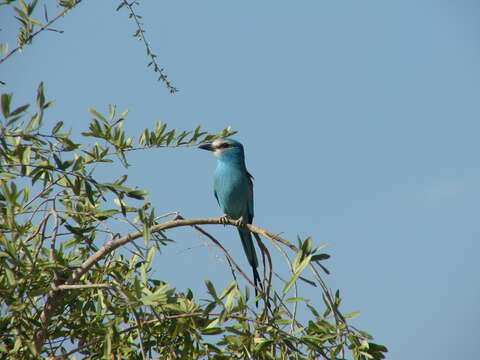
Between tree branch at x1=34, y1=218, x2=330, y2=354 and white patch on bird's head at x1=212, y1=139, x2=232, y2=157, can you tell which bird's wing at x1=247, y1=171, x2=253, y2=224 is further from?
tree branch at x1=34, y1=218, x2=330, y2=354

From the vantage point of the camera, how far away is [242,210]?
236 inches

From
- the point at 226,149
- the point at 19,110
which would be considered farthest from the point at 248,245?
the point at 19,110

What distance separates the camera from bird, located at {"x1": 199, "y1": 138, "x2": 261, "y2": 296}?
5977mm

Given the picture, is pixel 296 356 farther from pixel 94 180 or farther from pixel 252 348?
pixel 94 180

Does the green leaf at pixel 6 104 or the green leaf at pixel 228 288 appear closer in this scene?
the green leaf at pixel 6 104

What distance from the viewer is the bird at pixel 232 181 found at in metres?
5.98

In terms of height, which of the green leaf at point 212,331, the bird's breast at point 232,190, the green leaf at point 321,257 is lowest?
the green leaf at point 212,331

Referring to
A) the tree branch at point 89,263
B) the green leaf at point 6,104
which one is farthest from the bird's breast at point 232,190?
the green leaf at point 6,104

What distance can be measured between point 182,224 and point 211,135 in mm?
617

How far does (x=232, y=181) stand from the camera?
6.06 metres

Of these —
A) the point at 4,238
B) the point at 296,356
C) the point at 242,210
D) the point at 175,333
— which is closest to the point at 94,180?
the point at 4,238

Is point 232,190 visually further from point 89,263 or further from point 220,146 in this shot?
point 89,263

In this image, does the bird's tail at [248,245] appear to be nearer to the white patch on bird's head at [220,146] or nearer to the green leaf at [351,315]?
the white patch on bird's head at [220,146]

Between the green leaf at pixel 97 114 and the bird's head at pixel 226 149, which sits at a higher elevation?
the bird's head at pixel 226 149
